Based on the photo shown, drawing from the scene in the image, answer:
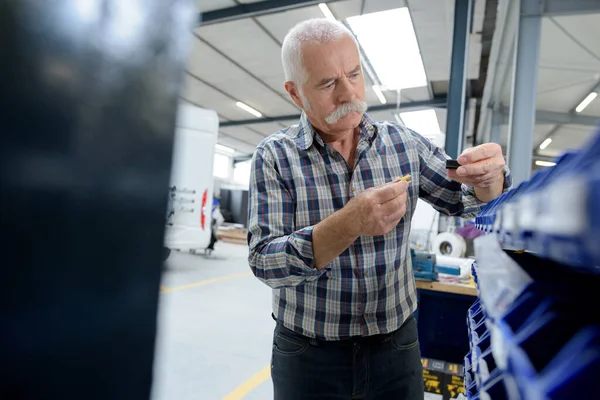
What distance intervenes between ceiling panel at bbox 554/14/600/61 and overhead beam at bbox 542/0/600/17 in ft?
5.78

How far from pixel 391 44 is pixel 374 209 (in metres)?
6.50

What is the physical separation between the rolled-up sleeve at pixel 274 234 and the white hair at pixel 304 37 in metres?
0.28

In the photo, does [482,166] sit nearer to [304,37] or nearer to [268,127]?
[304,37]

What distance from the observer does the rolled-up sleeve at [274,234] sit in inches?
43.4

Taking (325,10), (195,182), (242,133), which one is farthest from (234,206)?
(325,10)

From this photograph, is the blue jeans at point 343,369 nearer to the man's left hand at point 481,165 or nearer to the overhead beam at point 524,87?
the man's left hand at point 481,165

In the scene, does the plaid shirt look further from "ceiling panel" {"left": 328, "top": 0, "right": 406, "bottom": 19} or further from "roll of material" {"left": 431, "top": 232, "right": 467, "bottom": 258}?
"ceiling panel" {"left": 328, "top": 0, "right": 406, "bottom": 19}

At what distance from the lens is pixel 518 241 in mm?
469

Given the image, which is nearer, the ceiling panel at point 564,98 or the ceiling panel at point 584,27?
the ceiling panel at point 584,27

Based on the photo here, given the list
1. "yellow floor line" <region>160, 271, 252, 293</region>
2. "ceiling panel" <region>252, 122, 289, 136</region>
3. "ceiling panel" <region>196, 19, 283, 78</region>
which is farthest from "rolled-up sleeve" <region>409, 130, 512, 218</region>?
"ceiling panel" <region>252, 122, 289, 136</region>

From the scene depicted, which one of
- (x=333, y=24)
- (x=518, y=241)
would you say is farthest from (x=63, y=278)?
(x=333, y=24)

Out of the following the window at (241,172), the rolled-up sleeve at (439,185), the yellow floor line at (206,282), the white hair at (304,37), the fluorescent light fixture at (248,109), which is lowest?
the yellow floor line at (206,282)

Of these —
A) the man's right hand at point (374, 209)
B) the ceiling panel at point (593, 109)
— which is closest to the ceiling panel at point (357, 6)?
the ceiling panel at point (593, 109)

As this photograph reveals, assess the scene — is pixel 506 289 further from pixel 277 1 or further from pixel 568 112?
pixel 568 112
